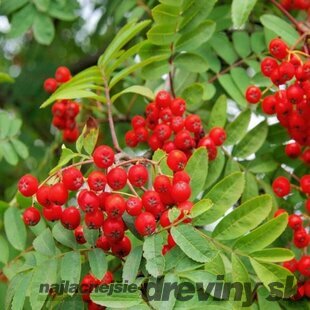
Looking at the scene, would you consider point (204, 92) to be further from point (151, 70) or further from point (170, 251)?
point (170, 251)

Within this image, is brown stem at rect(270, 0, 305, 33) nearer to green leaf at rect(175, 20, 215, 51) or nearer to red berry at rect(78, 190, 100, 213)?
green leaf at rect(175, 20, 215, 51)

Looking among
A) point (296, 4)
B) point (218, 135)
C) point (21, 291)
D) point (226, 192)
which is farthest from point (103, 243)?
point (296, 4)

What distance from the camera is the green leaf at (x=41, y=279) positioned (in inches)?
74.5

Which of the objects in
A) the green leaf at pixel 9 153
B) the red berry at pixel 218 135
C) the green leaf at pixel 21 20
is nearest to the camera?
the red berry at pixel 218 135

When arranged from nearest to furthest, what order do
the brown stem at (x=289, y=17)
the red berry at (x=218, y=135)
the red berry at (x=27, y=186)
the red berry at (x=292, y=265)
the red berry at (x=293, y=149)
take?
the red berry at (x=27, y=186)
the red berry at (x=292, y=265)
the red berry at (x=218, y=135)
the red berry at (x=293, y=149)
the brown stem at (x=289, y=17)

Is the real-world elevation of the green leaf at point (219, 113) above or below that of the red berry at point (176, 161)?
below

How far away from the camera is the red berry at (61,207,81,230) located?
191cm

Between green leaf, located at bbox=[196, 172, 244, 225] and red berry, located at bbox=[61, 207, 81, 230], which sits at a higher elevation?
green leaf, located at bbox=[196, 172, 244, 225]

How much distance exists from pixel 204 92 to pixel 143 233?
0.93m

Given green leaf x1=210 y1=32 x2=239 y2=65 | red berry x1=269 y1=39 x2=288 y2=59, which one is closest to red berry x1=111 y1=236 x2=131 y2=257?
red berry x1=269 y1=39 x2=288 y2=59

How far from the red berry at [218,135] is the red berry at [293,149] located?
250 millimetres

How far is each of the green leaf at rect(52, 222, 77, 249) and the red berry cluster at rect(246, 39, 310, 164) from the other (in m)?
0.79

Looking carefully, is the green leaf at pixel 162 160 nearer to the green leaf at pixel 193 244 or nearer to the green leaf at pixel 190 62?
the green leaf at pixel 193 244

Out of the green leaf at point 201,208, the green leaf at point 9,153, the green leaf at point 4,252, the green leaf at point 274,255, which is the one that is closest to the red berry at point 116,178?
the green leaf at point 201,208
